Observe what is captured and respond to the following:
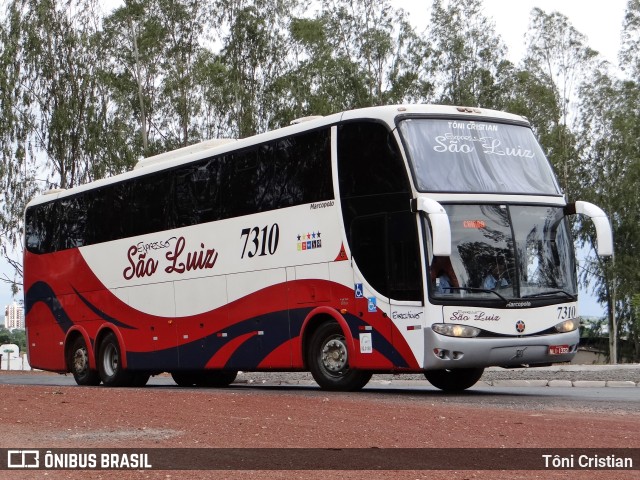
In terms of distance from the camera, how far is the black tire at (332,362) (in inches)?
703

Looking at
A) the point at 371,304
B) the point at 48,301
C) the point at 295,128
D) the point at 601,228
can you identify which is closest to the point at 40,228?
the point at 48,301

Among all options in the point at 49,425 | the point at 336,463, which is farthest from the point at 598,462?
the point at 49,425

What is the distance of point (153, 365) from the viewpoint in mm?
22609

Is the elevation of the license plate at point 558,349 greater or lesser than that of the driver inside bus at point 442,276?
lesser

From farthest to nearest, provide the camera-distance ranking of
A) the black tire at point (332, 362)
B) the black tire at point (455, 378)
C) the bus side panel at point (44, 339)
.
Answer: the bus side panel at point (44, 339)
the black tire at point (455, 378)
the black tire at point (332, 362)

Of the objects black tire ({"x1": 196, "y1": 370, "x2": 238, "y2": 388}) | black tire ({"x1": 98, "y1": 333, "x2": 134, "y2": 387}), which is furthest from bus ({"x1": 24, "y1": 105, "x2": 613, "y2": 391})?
black tire ({"x1": 196, "y1": 370, "x2": 238, "y2": 388})

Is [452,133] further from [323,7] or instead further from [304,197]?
[323,7]

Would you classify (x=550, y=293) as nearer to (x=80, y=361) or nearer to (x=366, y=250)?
(x=366, y=250)

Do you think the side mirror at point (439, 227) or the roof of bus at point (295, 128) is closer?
the side mirror at point (439, 227)

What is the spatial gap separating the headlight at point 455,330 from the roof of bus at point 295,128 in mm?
3029

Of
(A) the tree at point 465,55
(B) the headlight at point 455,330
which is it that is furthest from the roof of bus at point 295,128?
(A) the tree at point 465,55

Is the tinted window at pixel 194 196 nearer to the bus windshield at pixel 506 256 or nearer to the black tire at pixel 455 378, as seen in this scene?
the bus windshield at pixel 506 256

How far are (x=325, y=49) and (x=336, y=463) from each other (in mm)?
46744

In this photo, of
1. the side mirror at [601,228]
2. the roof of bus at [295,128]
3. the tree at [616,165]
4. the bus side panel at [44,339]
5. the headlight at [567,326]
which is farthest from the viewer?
the tree at [616,165]
